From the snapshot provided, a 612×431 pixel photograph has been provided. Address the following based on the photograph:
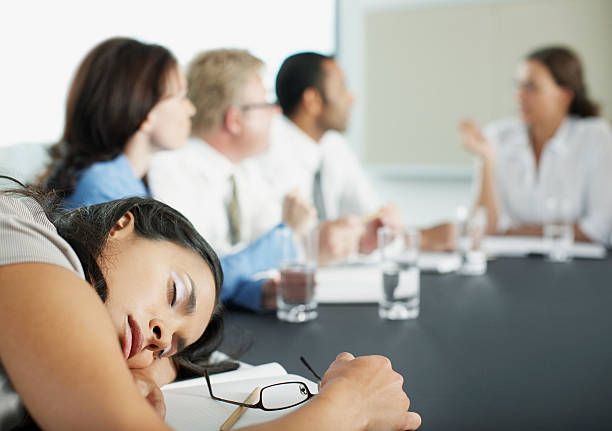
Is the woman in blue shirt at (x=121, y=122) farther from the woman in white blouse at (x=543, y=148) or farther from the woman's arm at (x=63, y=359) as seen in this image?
the woman in white blouse at (x=543, y=148)

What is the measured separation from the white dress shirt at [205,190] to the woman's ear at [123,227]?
107cm

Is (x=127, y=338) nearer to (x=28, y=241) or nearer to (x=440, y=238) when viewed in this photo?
(x=28, y=241)

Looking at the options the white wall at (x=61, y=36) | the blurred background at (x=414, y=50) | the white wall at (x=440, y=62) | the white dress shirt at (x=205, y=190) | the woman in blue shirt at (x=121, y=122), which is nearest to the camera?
the woman in blue shirt at (x=121, y=122)

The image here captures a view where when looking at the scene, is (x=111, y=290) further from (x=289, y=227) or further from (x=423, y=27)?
(x=423, y=27)

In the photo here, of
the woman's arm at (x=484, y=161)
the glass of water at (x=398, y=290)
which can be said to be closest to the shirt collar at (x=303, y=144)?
the woman's arm at (x=484, y=161)

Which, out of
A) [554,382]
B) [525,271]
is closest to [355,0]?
[525,271]

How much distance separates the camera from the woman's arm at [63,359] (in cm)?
60

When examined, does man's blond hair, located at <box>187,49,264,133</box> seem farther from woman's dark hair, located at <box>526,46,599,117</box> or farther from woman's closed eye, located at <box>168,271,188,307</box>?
woman's dark hair, located at <box>526,46,599,117</box>

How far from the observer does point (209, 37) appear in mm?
3844

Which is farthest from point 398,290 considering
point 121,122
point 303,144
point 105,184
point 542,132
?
point 542,132

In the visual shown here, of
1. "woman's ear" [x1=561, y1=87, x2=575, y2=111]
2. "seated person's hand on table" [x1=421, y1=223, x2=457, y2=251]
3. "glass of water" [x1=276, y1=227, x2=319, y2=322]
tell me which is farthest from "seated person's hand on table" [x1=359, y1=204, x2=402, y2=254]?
"woman's ear" [x1=561, y1=87, x2=575, y2=111]

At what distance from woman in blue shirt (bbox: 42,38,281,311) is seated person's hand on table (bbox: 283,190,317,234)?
0.59ft

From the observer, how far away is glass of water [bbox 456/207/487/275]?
202cm

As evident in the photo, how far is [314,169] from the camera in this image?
3000 millimetres
